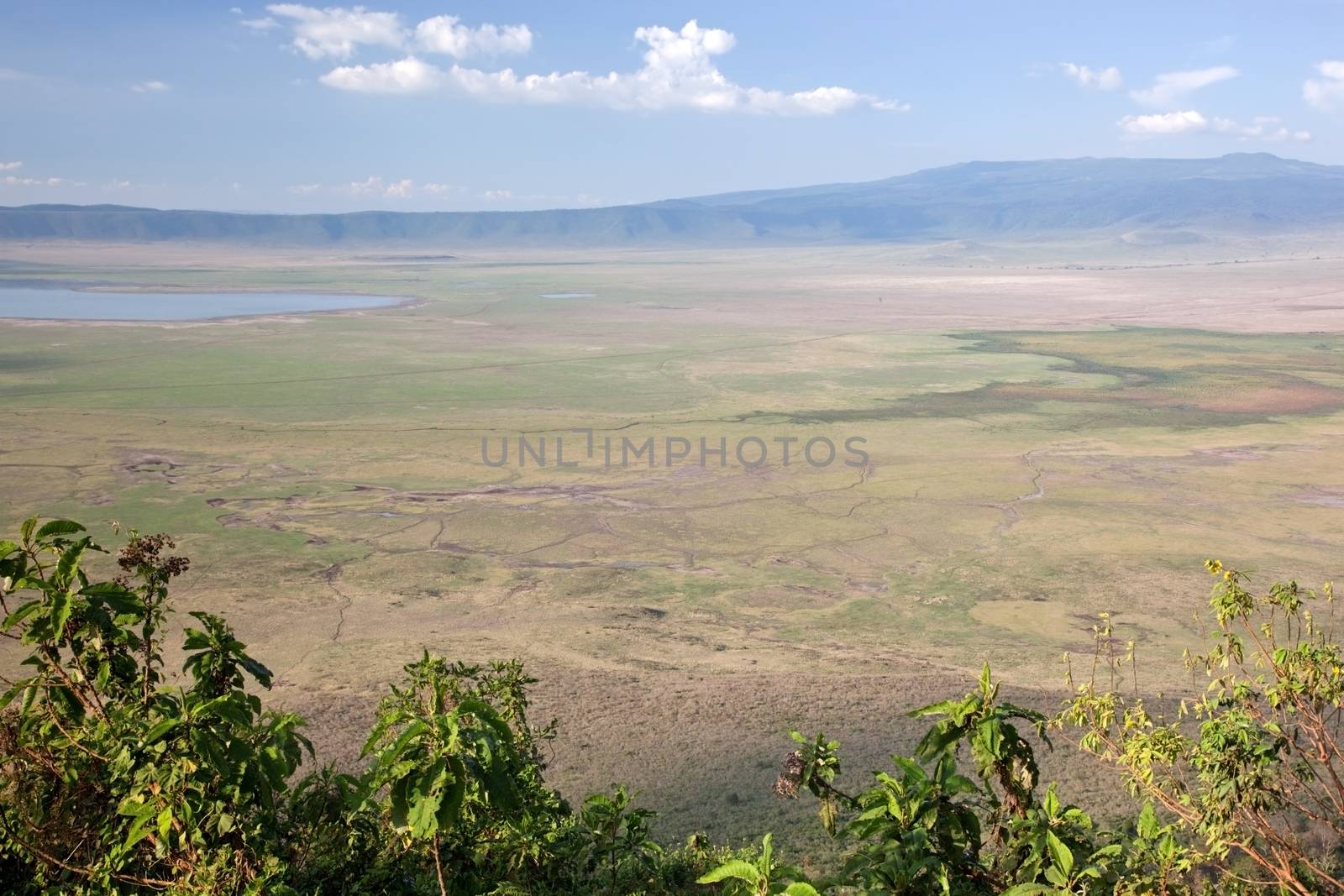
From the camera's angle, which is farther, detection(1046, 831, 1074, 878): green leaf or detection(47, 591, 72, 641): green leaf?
detection(47, 591, 72, 641): green leaf

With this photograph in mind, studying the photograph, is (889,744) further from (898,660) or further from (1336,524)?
(1336,524)

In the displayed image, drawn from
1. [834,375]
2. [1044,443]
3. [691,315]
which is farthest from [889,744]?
[691,315]

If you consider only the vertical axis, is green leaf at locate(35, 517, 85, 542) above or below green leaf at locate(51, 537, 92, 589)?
above

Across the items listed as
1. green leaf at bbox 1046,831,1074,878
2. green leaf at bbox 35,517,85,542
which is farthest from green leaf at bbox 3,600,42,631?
green leaf at bbox 1046,831,1074,878

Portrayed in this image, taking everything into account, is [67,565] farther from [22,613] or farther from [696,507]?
[696,507]

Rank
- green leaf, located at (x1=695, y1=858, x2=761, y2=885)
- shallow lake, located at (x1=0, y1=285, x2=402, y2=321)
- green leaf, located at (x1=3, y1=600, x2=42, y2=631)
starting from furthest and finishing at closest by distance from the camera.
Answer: shallow lake, located at (x1=0, y1=285, x2=402, y2=321)
green leaf, located at (x1=3, y1=600, x2=42, y2=631)
green leaf, located at (x1=695, y1=858, x2=761, y2=885)

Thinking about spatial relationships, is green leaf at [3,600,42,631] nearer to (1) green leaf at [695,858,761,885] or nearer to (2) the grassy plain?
(1) green leaf at [695,858,761,885]

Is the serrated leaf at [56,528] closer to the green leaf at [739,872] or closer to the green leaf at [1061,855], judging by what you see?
the green leaf at [739,872]
